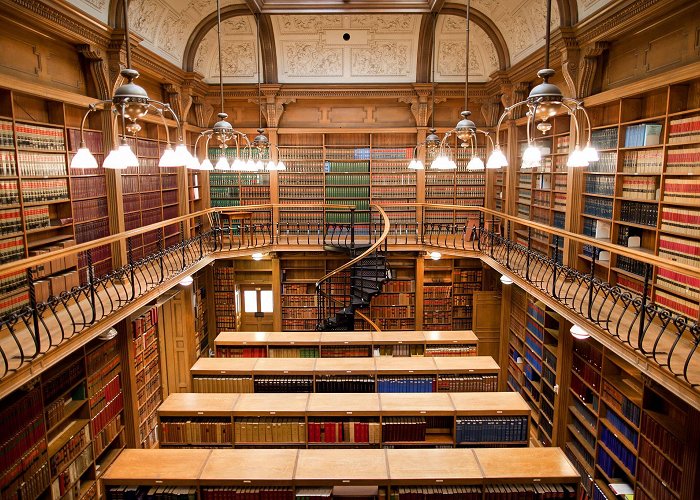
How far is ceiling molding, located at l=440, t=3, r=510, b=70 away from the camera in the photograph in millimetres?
7992

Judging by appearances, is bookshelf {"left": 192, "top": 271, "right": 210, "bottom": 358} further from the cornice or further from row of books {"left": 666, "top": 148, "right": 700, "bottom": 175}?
row of books {"left": 666, "top": 148, "right": 700, "bottom": 175}

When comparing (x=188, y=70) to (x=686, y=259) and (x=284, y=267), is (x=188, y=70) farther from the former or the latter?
(x=686, y=259)

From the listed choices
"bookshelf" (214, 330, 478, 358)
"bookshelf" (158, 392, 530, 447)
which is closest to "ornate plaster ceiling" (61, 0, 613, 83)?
"bookshelf" (214, 330, 478, 358)

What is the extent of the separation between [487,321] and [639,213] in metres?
4.36

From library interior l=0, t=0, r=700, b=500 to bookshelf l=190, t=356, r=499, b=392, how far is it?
32 mm

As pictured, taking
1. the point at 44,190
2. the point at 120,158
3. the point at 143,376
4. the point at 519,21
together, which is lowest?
the point at 143,376

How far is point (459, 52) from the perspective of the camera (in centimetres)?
885

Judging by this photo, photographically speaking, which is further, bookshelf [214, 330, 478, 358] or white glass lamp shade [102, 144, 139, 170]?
bookshelf [214, 330, 478, 358]

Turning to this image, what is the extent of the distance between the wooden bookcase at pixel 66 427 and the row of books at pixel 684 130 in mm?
5696

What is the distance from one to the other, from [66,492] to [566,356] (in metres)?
5.25

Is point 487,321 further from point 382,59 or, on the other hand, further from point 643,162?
point 382,59

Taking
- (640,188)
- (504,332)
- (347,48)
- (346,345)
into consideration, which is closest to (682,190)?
(640,188)

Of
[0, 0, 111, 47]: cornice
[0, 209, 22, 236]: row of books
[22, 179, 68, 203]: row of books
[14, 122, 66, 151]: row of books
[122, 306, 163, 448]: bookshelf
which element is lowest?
[122, 306, 163, 448]: bookshelf

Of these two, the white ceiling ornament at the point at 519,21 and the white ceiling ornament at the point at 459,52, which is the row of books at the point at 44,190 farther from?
the white ceiling ornament at the point at 459,52
